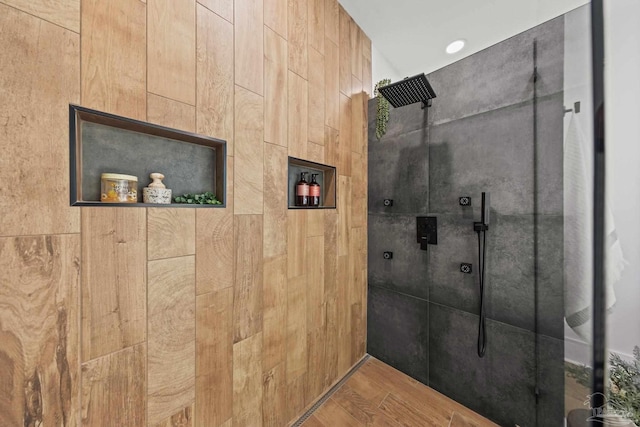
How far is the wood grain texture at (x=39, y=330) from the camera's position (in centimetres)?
59

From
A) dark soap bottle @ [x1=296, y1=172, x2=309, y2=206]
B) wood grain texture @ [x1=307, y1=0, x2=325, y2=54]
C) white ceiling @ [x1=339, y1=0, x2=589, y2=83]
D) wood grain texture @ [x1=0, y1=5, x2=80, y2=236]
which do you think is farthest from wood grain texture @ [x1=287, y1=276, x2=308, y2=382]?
white ceiling @ [x1=339, y1=0, x2=589, y2=83]

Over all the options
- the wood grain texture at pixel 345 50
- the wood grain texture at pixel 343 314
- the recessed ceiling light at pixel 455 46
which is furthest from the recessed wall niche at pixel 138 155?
the recessed ceiling light at pixel 455 46

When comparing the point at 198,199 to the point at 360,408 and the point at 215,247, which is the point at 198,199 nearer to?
the point at 215,247

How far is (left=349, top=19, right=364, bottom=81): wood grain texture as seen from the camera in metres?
1.74

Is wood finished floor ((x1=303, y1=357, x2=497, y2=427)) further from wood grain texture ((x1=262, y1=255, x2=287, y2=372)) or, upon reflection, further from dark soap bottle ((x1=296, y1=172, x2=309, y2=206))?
dark soap bottle ((x1=296, y1=172, x2=309, y2=206))

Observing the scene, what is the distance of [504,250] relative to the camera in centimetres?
126

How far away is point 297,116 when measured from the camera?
1314mm

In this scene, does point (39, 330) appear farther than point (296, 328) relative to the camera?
No

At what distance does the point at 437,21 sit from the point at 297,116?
1.39 meters

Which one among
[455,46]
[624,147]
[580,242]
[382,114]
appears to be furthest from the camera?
[455,46]

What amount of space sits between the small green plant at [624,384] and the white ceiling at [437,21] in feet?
5.66

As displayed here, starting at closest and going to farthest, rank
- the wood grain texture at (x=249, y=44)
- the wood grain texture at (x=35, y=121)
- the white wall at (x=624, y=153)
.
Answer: the white wall at (x=624, y=153)
the wood grain texture at (x=35, y=121)
the wood grain texture at (x=249, y=44)

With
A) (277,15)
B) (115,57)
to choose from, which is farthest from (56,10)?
(277,15)

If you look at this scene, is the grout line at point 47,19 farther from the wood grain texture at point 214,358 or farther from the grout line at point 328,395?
the grout line at point 328,395
